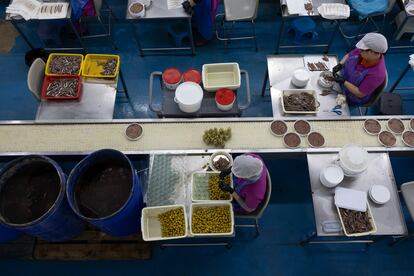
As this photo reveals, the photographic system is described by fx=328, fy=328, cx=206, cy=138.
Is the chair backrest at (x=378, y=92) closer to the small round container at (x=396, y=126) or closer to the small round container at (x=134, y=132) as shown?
the small round container at (x=396, y=126)

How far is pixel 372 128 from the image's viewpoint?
3.86m

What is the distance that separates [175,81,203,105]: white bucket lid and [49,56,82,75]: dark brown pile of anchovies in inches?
57.8

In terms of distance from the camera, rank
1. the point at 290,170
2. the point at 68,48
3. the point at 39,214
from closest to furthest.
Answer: the point at 39,214
the point at 290,170
the point at 68,48

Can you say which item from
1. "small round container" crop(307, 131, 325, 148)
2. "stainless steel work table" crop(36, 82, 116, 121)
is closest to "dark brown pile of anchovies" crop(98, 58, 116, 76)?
"stainless steel work table" crop(36, 82, 116, 121)

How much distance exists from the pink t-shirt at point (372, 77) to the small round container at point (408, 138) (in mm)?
631

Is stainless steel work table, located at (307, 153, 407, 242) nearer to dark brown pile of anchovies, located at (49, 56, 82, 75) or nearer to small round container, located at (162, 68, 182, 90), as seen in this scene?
small round container, located at (162, 68, 182, 90)

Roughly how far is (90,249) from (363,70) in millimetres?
3898

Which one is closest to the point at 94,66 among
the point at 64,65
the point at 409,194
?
the point at 64,65

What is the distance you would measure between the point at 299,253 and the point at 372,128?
5.85 feet

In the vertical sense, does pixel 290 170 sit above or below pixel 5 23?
below

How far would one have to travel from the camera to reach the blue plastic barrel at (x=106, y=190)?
3.11 metres

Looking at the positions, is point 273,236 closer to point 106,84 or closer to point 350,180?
point 350,180

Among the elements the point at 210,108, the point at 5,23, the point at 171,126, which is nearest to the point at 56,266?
the point at 171,126

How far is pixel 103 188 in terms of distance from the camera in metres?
3.38
